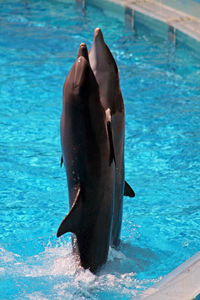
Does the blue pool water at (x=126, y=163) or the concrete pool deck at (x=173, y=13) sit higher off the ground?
the concrete pool deck at (x=173, y=13)

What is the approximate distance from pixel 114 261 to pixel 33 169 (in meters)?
2.07

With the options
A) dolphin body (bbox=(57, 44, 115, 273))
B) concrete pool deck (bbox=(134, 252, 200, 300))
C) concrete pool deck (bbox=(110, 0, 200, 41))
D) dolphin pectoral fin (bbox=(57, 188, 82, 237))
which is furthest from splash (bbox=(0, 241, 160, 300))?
concrete pool deck (bbox=(110, 0, 200, 41))

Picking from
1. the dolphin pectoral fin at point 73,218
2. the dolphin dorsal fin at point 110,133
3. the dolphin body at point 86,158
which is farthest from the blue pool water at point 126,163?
the dolphin dorsal fin at point 110,133

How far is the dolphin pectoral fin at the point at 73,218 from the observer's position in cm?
296

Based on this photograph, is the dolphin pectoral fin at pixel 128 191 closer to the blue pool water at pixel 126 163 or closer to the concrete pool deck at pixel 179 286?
the blue pool water at pixel 126 163

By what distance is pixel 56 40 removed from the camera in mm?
9227

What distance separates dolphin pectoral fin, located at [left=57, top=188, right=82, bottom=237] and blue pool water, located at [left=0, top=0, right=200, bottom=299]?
19.4 inches

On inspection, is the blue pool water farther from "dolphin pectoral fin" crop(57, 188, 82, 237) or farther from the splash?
"dolphin pectoral fin" crop(57, 188, 82, 237)

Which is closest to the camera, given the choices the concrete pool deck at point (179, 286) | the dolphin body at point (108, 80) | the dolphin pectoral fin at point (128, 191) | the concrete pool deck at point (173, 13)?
the concrete pool deck at point (179, 286)

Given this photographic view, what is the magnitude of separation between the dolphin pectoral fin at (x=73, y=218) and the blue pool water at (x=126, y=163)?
493 millimetres

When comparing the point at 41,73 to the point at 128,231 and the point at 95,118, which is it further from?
the point at 95,118

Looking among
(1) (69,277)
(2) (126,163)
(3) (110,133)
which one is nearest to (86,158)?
(3) (110,133)

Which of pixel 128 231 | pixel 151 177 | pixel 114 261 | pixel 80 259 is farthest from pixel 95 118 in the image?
pixel 151 177

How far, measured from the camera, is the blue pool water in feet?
12.1
